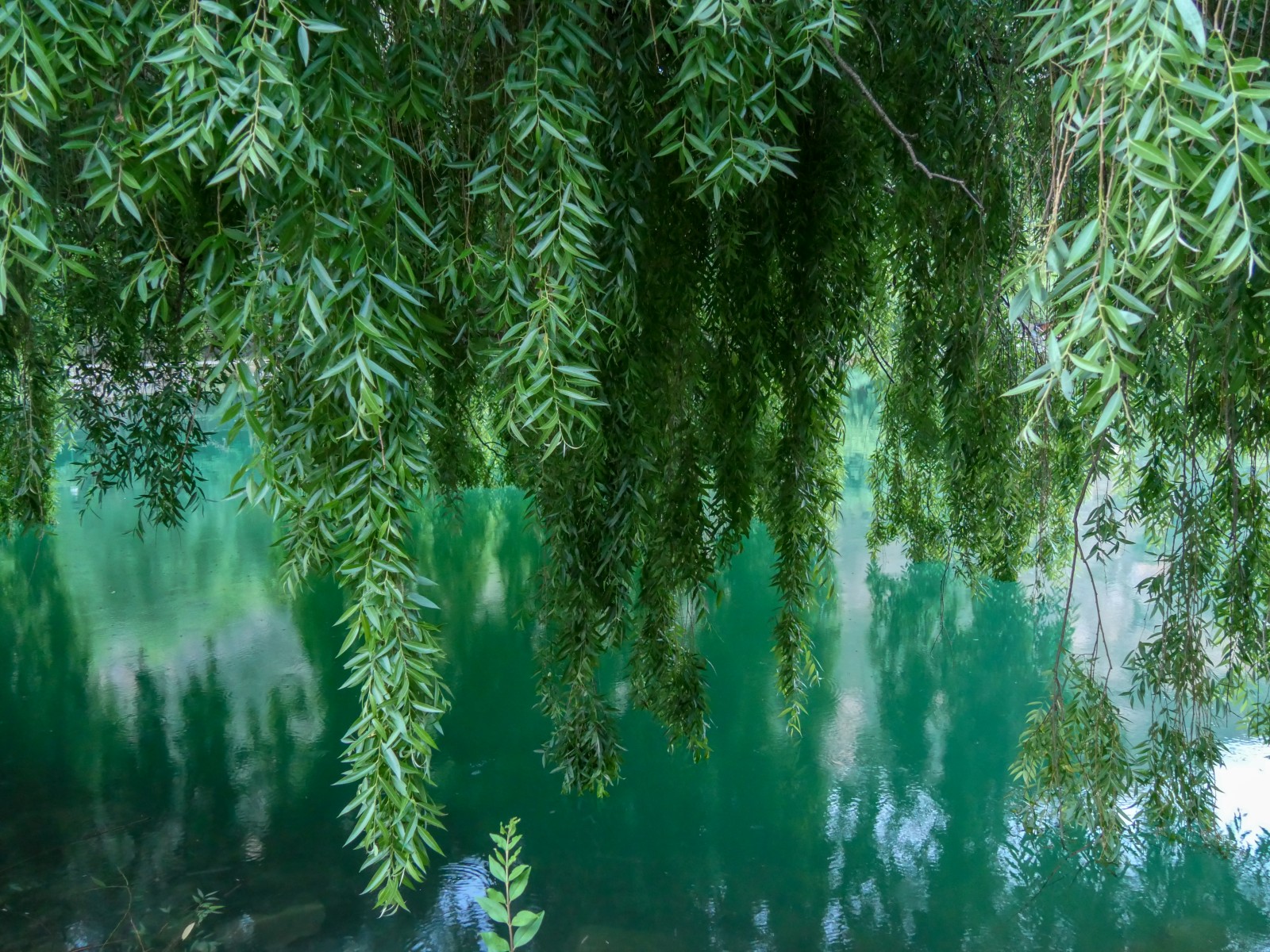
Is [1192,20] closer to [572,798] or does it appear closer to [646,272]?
[646,272]

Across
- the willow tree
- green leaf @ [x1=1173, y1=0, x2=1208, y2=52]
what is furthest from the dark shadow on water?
green leaf @ [x1=1173, y1=0, x2=1208, y2=52]

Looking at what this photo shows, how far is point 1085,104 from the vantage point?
3.65 feet

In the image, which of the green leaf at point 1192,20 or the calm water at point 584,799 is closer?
the green leaf at point 1192,20

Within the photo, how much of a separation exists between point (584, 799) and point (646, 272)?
10.7ft

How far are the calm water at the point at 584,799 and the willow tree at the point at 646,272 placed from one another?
956mm

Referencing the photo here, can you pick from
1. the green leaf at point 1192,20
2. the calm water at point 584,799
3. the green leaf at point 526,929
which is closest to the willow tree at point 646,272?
the green leaf at point 1192,20

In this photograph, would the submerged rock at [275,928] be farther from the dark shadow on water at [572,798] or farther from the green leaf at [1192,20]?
the green leaf at [1192,20]

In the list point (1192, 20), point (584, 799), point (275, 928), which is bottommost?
point (275, 928)

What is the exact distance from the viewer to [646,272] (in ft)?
6.97

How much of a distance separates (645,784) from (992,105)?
139 inches

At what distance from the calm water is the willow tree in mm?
956

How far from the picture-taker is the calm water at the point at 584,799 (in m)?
3.81

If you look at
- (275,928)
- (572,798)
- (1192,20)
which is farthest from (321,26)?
(572,798)

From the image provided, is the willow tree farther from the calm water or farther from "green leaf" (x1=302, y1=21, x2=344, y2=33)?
the calm water
